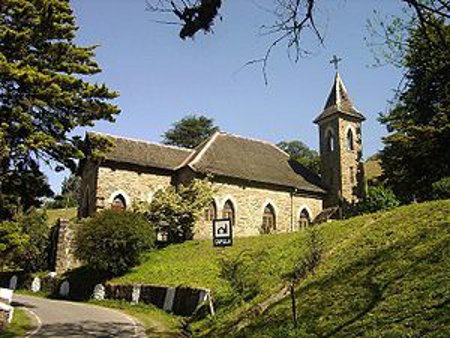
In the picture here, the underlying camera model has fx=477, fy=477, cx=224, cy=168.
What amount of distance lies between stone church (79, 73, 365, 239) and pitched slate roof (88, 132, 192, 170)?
7 centimetres

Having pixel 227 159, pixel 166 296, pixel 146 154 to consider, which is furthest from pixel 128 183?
pixel 166 296

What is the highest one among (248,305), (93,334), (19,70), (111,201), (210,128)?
(210,128)

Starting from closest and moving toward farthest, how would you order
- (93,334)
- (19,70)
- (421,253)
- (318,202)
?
(421,253) → (93,334) → (19,70) → (318,202)

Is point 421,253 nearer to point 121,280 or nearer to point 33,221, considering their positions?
point 121,280

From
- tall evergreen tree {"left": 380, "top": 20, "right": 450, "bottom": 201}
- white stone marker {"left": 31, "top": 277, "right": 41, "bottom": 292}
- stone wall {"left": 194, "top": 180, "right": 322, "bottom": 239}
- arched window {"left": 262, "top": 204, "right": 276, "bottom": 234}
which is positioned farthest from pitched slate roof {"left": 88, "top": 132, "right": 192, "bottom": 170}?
tall evergreen tree {"left": 380, "top": 20, "right": 450, "bottom": 201}

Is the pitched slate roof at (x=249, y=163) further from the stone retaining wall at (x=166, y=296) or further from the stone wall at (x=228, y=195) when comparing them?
the stone retaining wall at (x=166, y=296)

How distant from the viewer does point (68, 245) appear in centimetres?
2836

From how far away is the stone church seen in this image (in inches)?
1248

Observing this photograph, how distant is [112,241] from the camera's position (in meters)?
24.1

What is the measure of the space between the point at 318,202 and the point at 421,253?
A: 993 inches

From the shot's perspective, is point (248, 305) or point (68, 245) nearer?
point (248, 305)

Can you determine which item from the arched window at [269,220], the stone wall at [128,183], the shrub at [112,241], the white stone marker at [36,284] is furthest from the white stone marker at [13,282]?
the arched window at [269,220]

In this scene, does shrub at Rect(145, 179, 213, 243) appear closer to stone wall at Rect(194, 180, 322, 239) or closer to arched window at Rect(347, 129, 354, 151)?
stone wall at Rect(194, 180, 322, 239)

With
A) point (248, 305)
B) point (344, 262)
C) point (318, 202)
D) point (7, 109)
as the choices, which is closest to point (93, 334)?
point (248, 305)
